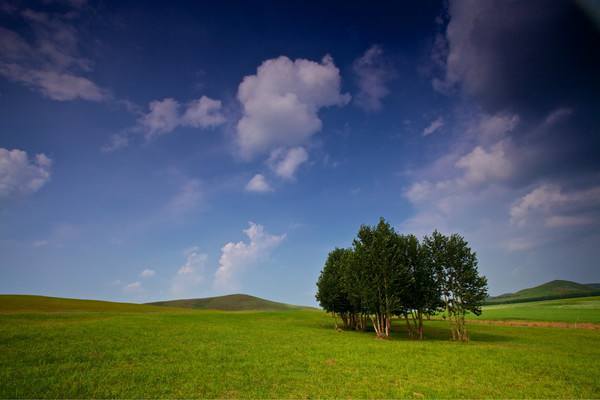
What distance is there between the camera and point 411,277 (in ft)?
147

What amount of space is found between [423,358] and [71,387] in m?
28.1

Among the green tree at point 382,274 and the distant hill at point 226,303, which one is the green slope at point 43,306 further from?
the distant hill at point 226,303

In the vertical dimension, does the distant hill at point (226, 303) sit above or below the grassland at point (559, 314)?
below

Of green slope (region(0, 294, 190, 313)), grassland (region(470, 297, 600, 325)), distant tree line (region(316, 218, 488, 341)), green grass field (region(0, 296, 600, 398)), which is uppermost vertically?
distant tree line (region(316, 218, 488, 341))

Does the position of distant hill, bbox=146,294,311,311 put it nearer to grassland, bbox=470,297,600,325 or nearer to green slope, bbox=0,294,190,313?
green slope, bbox=0,294,190,313

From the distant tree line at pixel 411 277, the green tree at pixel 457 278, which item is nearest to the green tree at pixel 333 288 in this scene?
the distant tree line at pixel 411 277

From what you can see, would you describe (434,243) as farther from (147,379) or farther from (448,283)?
(147,379)

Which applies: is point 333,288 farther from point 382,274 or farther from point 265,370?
point 265,370

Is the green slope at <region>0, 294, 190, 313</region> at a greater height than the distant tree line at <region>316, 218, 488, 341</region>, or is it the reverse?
the distant tree line at <region>316, 218, 488, 341</region>

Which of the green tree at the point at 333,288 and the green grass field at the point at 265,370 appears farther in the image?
the green tree at the point at 333,288

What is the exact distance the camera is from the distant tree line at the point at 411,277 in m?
41.2

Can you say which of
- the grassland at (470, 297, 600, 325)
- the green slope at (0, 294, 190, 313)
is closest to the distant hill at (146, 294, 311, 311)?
the green slope at (0, 294, 190, 313)

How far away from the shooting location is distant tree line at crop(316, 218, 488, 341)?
41.2 m

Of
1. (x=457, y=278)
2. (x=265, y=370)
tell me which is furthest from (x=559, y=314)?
(x=265, y=370)
